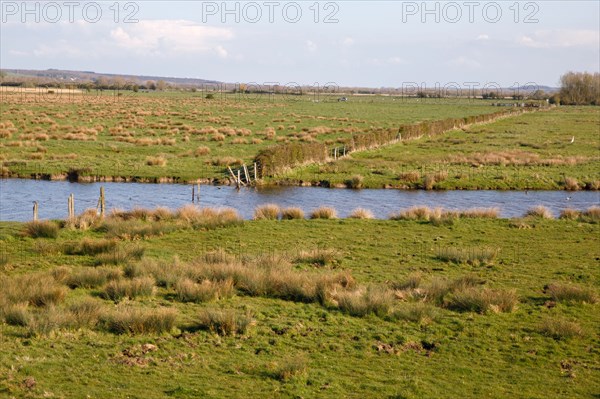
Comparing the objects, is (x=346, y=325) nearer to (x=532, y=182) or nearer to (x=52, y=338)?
(x=52, y=338)

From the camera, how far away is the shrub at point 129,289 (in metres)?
15.4

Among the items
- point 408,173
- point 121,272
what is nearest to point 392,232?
point 121,272

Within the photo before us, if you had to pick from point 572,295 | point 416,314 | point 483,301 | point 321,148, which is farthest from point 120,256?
point 321,148

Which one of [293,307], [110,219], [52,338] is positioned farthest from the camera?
[110,219]

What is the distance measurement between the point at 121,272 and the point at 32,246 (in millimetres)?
5143

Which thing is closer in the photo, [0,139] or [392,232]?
[392,232]

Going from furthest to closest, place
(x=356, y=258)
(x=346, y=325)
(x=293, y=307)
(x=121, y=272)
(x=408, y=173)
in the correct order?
(x=408, y=173)
(x=356, y=258)
(x=121, y=272)
(x=293, y=307)
(x=346, y=325)

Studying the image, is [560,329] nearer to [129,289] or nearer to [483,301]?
[483,301]

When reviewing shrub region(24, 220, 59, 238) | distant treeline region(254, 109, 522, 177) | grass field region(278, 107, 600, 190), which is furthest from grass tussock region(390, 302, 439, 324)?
distant treeline region(254, 109, 522, 177)

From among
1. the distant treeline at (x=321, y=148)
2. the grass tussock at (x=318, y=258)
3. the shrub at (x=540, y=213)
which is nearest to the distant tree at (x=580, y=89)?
the distant treeline at (x=321, y=148)

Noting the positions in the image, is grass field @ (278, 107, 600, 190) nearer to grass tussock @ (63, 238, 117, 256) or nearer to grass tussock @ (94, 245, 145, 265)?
grass tussock @ (63, 238, 117, 256)

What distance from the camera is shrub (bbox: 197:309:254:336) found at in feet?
43.7

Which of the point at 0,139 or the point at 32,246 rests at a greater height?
the point at 0,139

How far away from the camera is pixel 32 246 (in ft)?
68.5
